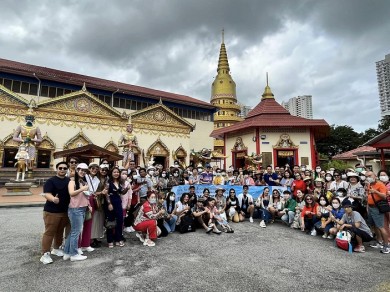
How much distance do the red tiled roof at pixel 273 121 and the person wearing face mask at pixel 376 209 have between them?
11.7 meters

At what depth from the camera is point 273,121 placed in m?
17.0

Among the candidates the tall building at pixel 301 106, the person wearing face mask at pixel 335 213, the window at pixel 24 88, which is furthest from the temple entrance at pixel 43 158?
the tall building at pixel 301 106

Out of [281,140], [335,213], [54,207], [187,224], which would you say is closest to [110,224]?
[54,207]

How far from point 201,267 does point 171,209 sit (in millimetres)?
2861

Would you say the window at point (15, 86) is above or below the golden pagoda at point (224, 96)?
below

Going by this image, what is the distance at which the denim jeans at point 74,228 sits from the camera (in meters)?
4.06

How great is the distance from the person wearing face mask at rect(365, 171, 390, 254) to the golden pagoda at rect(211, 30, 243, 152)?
105 feet

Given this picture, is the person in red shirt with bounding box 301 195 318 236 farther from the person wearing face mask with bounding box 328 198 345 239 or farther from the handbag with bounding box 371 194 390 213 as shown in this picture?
the handbag with bounding box 371 194 390 213

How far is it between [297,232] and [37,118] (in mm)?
18838

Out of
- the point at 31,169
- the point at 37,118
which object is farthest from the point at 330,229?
the point at 37,118

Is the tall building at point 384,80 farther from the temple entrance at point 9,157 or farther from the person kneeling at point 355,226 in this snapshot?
the temple entrance at point 9,157

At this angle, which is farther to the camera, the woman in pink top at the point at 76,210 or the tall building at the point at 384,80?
the tall building at the point at 384,80

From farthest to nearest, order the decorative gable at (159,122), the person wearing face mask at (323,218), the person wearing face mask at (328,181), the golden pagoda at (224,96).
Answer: the golden pagoda at (224,96)
the decorative gable at (159,122)
the person wearing face mask at (328,181)
the person wearing face mask at (323,218)

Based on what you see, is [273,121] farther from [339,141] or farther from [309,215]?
[339,141]
